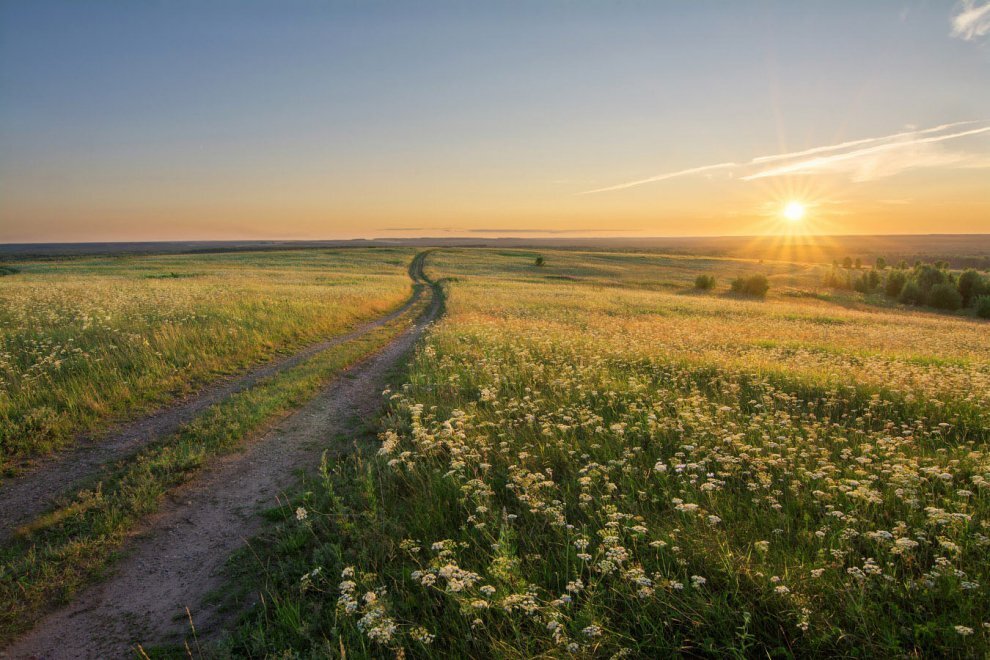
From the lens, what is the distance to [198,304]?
19.6m

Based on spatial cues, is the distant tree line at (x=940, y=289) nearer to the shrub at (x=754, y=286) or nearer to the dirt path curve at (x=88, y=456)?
the shrub at (x=754, y=286)

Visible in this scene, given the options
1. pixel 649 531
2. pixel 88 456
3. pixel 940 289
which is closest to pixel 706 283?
pixel 940 289

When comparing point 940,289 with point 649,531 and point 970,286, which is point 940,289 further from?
point 649,531

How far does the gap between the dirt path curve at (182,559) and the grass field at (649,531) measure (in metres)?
0.54

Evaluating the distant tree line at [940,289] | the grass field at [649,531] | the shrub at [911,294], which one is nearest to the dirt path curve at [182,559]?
the grass field at [649,531]

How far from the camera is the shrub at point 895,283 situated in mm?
55719

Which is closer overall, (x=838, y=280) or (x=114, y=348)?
(x=114, y=348)

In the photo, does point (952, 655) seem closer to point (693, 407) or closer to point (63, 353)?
point (693, 407)

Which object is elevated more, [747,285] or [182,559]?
[747,285]

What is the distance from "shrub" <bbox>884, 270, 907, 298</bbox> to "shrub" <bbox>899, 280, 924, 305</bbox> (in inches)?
136

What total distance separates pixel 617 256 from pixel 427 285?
70.1 m

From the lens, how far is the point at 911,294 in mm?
50906

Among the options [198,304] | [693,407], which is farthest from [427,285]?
[693,407]

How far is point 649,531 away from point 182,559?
218 inches
